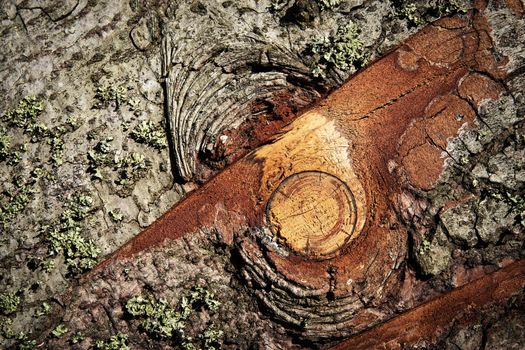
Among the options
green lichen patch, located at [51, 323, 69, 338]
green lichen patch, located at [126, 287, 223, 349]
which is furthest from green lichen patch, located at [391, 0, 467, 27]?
green lichen patch, located at [51, 323, 69, 338]

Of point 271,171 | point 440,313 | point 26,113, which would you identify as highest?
point 26,113

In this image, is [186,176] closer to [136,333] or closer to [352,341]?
[136,333]

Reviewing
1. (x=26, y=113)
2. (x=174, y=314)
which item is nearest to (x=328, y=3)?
(x=26, y=113)

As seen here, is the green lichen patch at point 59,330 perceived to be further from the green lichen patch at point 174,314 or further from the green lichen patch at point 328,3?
the green lichen patch at point 328,3

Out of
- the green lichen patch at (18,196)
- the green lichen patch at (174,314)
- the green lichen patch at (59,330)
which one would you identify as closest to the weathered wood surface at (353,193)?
the green lichen patch at (174,314)

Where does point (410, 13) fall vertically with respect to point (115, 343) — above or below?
above

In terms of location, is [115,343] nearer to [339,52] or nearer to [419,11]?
[339,52]

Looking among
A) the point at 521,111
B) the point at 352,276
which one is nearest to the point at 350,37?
the point at 521,111
